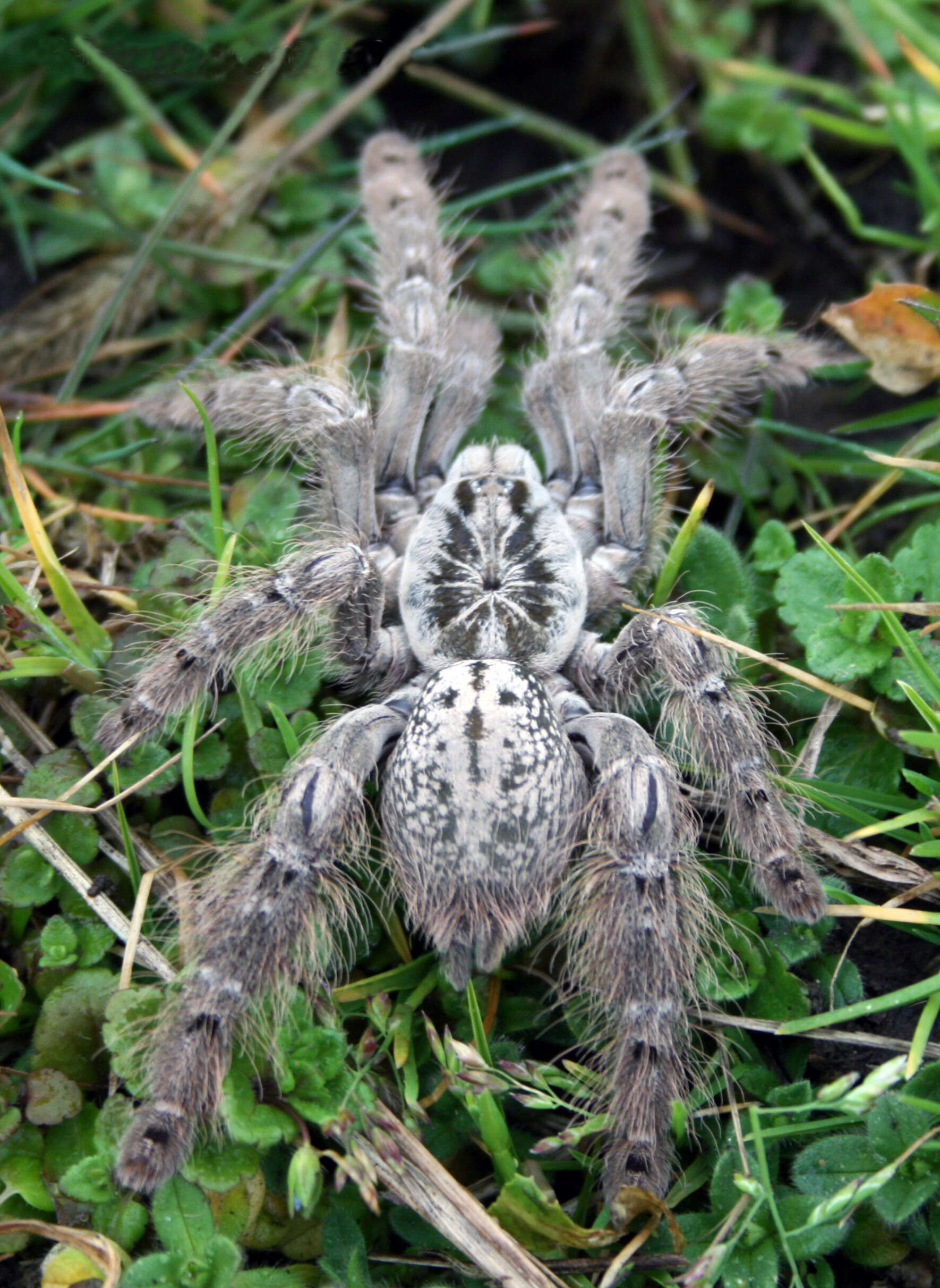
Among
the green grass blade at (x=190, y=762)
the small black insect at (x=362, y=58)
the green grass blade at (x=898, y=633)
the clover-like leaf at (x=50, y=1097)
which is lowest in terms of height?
the clover-like leaf at (x=50, y=1097)

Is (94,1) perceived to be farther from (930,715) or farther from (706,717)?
(930,715)

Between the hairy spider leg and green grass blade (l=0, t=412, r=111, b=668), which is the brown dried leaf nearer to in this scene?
the hairy spider leg

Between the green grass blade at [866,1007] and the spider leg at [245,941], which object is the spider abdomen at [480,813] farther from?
the green grass blade at [866,1007]

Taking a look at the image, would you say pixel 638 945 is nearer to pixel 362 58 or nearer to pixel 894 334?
pixel 894 334

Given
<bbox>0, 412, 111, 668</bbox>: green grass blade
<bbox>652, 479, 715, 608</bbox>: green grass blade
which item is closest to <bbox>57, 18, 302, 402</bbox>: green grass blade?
<bbox>0, 412, 111, 668</bbox>: green grass blade

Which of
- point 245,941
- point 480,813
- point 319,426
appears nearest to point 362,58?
point 319,426

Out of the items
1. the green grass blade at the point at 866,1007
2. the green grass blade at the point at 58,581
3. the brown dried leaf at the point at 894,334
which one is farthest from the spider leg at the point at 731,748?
the green grass blade at the point at 58,581
